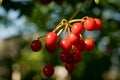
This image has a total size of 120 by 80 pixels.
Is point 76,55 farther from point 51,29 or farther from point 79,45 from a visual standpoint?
point 51,29

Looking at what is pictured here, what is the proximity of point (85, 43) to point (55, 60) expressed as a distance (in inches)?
143

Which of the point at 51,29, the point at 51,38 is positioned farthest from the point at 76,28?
the point at 51,29

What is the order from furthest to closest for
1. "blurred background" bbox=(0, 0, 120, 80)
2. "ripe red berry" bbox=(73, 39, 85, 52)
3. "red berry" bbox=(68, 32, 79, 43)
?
"blurred background" bbox=(0, 0, 120, 80) → "ripe red berry" bbox=(73, 39, 85, 52) → "red berry" bbox=(68, 32, 79, 43)

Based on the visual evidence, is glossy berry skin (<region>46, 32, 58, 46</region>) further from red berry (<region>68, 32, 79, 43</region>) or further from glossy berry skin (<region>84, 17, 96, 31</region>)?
glossy berry skin (<region>84, 17, 96, 31</region>)

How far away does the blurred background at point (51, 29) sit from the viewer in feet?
14.3

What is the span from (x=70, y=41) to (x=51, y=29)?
3.29 meters

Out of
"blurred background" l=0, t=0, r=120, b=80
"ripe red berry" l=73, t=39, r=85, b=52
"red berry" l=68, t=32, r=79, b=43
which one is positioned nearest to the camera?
"red berry" l=68, t=32, r=79, b=43

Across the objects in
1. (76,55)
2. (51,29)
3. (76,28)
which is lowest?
(76,55)

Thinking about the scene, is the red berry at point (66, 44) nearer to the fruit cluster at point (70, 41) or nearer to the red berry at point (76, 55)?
the fruit cluster at point (70, 41)

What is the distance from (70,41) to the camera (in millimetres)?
2639

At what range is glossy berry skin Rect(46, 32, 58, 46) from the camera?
2615 mm

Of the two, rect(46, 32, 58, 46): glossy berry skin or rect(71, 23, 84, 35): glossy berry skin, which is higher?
rect(71, 23, 84, 35): glossy berry skin

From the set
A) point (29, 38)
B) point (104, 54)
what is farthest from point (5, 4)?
point (29, 38)

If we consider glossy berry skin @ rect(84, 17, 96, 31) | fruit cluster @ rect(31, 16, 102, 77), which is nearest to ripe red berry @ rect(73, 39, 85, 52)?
fruit cluster @ rect(31, 16, 102, 77)
